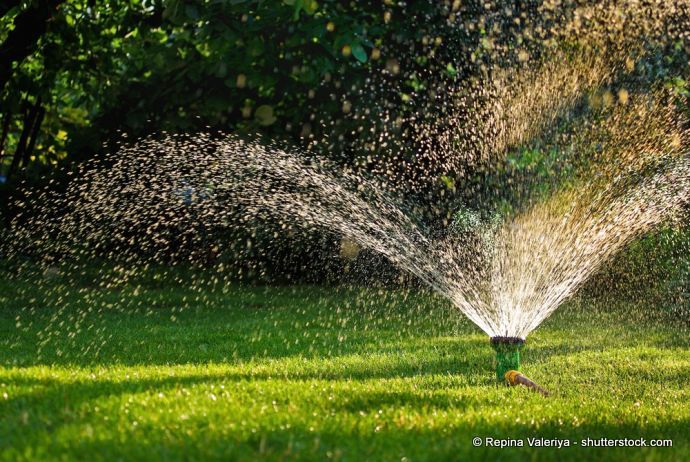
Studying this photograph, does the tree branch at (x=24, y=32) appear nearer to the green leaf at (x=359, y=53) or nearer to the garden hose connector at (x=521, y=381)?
the green leaf at (x=359, y=53)

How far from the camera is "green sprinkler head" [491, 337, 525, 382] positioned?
577 centimetres

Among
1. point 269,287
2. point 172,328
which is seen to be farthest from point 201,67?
point 172,328

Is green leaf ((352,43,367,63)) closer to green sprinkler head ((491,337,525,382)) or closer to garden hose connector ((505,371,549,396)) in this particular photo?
green sprinkler head ((491,337,525,382))

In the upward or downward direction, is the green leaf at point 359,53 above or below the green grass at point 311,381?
above

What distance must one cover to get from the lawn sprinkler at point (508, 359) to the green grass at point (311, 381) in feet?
0.80

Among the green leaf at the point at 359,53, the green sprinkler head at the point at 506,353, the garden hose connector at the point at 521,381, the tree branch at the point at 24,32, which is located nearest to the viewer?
the garden hose connector at the point at 521,381

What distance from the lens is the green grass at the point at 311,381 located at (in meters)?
3.53

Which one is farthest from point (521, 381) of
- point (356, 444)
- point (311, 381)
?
point (356, 444)

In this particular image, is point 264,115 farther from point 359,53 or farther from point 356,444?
point 356,444

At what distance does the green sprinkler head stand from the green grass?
26cm

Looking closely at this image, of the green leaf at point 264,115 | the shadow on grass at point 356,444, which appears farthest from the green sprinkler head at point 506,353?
the green leaf at point 264,115

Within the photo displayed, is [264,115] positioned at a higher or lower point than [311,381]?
higher

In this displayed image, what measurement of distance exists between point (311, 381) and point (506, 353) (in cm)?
146

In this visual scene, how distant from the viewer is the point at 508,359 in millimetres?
Result: 5875
